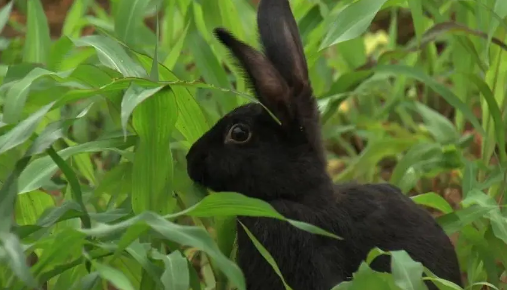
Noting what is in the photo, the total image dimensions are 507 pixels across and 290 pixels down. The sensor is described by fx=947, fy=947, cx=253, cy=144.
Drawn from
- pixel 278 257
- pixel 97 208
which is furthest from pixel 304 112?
pixel 97 208

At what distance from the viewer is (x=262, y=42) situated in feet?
8.60

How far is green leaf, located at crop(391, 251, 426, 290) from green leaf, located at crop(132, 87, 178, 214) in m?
0.63

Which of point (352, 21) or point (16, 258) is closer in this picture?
point (16, 258)

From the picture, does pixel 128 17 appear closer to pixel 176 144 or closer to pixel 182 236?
pixel 176 144

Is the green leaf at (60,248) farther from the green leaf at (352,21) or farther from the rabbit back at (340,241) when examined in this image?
the green leaf at (352,21)

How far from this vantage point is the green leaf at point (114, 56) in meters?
2.61

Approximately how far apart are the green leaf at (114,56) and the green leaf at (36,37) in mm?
651

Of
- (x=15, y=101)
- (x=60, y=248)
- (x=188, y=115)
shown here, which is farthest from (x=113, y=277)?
(x=188, y=115)

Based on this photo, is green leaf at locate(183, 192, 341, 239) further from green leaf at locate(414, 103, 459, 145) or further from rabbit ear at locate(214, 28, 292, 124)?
green leaf at locate(414, 103, 459, 145)

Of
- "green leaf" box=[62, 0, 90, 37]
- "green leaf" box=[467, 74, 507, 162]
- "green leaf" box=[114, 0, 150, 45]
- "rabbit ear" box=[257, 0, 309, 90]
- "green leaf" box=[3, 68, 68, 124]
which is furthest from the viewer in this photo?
"green leaf" box=[62, 0, 90, 37]

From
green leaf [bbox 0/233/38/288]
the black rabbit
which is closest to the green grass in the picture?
green leaf [bbox 0/233/38/288]

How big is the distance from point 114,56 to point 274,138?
50 cm

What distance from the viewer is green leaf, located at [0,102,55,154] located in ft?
6.90

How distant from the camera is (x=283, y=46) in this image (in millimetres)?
2592
